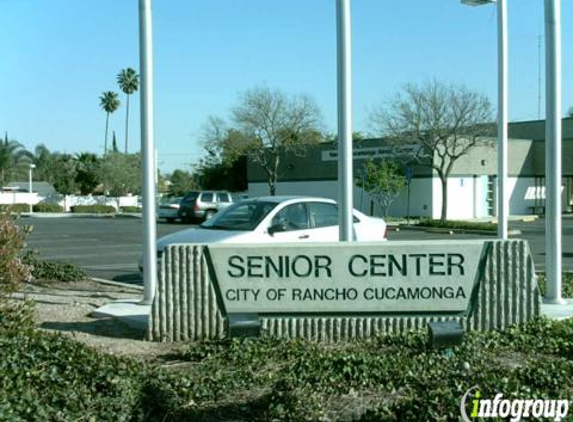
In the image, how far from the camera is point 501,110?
11.1m

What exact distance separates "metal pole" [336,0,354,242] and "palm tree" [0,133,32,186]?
6061cm

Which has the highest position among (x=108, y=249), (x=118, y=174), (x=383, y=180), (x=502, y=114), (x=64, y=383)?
(x=118, y=174)

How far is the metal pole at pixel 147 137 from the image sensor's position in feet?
30.3

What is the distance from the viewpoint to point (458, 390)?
4.91 metres

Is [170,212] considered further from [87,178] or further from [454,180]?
[87,178]

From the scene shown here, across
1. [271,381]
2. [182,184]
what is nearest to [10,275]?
[271,381]

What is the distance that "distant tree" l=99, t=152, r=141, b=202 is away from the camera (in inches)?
2591

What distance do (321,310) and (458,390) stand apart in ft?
8.57

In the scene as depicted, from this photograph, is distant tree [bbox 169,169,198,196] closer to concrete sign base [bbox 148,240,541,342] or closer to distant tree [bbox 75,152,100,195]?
distant tree [bbox 75,152,100,195]

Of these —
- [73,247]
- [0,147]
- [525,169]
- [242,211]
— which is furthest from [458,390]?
[0,147]

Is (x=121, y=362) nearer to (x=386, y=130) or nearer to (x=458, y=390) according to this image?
(x=458, y=390)

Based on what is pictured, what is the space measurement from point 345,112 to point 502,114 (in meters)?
3.07

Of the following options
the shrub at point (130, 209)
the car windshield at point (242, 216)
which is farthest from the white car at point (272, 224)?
the shrub at point (130, 209)

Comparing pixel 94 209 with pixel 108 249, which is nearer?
pixel 108 249
